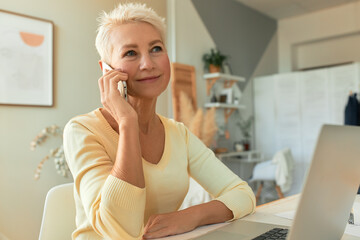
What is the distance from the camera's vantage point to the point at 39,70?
3043 mm

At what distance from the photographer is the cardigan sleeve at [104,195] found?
87 cm

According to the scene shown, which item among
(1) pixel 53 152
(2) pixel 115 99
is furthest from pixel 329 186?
(1) pixel 53 152

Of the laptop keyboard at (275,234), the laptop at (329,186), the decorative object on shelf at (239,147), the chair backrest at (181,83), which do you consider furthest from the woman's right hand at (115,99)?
the decorative object on shelf at (239,147)

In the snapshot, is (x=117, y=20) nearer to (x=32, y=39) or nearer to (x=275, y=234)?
(x=275, y=234)

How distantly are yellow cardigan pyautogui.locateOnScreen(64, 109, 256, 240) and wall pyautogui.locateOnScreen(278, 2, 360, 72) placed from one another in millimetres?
5185

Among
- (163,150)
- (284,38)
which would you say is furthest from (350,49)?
(163,150)

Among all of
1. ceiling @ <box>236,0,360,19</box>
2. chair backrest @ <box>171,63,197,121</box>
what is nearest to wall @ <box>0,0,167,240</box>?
chair backrest @ <box>171,63,197,121</box>

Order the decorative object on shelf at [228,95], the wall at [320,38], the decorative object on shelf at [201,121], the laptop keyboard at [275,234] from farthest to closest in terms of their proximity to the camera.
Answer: the wall at [320,38] < the decorative object on shelf at [228,95] < the decorative object on shelf at [201,121] < the laptop keyboard at [275,234]

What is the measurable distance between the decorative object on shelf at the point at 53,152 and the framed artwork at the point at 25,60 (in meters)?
0.24

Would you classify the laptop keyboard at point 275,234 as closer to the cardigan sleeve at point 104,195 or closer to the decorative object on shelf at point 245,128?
the cardigan sleeve at point 104,195

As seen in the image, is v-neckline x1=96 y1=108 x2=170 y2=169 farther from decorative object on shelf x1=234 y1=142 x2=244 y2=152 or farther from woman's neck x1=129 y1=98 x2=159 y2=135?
decorative object on shelf x1=234 y1=142 x2=244 y2=152

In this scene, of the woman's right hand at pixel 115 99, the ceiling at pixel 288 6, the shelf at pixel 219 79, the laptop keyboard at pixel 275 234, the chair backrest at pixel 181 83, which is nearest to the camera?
the laptop keyboard at pixel 275 234

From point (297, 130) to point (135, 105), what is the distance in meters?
4.59

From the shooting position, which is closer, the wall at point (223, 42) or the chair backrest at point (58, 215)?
the chair backrest at point (58, 215)
